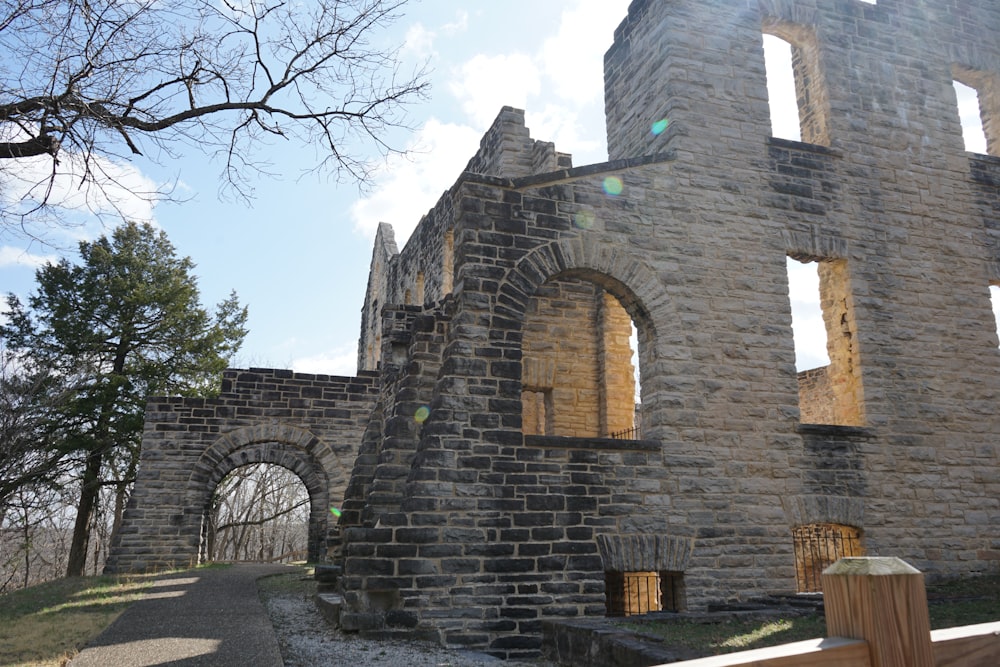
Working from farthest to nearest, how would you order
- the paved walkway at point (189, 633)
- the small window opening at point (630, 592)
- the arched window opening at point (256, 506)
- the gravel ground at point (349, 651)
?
the arched window opening at point (256, 506) → the small window opening at point (630, 592) → the gravel ground at point (349, 651) → the paved walkway at point (189, 633)

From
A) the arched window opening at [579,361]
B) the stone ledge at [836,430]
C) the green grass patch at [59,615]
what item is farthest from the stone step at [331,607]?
the stone ledge at [836,430]

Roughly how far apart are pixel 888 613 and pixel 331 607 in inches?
309

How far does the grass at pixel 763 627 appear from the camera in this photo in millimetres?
6164

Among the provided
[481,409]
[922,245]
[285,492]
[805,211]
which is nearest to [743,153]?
[805,211]

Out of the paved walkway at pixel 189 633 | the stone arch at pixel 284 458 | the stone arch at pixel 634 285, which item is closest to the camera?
the paved walkway at pixel 189 633

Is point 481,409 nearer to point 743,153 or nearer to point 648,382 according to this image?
point 648,382

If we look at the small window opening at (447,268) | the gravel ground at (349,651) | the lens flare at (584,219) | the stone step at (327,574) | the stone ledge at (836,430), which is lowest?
the gravel ground at (349,651)

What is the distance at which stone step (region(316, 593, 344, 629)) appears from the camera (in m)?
8.34

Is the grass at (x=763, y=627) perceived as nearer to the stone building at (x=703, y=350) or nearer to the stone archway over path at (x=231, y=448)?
the stone building at (x=703, y=350)

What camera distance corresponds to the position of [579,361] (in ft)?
43.1

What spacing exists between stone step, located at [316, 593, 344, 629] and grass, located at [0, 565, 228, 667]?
2232 mm

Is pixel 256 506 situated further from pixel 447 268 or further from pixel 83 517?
pixel 447 268

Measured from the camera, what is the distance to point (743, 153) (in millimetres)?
10648

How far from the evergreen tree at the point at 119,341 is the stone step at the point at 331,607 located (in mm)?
12134
